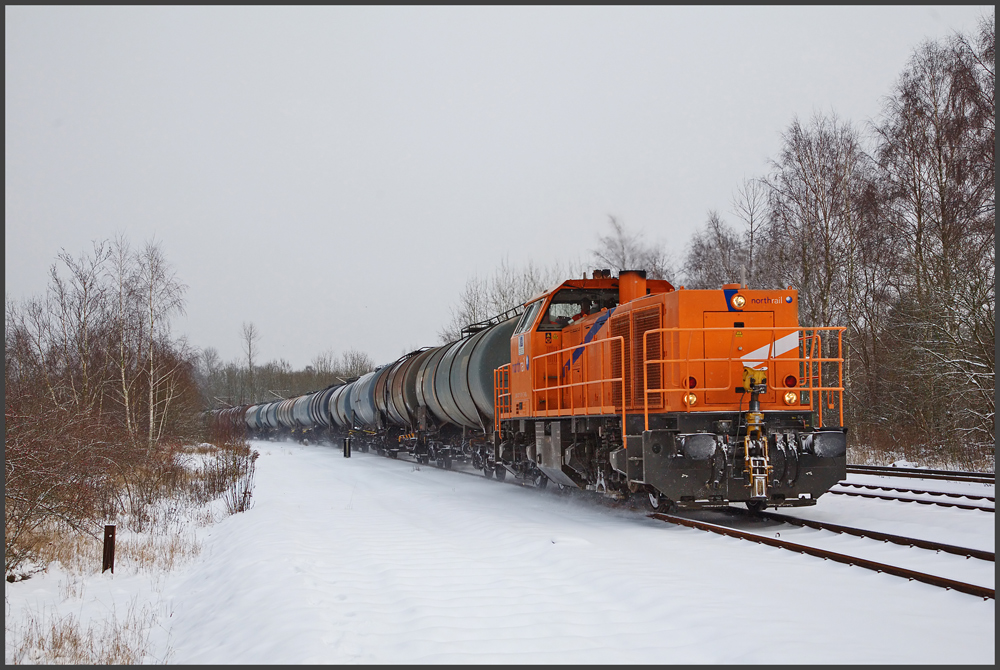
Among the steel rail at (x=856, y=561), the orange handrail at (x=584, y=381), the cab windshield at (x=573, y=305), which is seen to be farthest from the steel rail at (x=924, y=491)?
the cab windshield at (x=573, y=305)

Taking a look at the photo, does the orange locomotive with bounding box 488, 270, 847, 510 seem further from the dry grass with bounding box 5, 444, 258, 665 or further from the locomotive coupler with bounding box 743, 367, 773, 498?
the dry grass with bounding box 5, 444, 258, 665

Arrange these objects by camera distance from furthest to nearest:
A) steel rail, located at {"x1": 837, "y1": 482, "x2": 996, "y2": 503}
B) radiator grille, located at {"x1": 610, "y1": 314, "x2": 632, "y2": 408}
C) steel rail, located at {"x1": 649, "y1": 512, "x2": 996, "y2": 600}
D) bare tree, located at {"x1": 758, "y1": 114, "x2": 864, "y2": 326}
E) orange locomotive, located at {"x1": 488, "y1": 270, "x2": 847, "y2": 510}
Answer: bare tree, located at {"x1": 758, "y1": 114, "x2": 864, "y2": 326} → steel rail, located at {"x1": 837, "y1": 482, "x2": 996, "y2": 503} → radiator grille, located at {"x1": 610, "y1": 314, "x2": 632, "y2": 408} → orange locomotive, located at {"x1": 488, "y1": 270, "x2": 847, "y2": 510} → steel rail, located at {"x1": 649, "y1": 512, "x2": 996, "y2": 600}

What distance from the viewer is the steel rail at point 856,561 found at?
534 cm

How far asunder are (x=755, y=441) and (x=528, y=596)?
378cm

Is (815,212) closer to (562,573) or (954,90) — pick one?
(954,90)

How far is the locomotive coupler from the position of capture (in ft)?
26.4

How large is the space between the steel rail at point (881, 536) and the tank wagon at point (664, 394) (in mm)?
290

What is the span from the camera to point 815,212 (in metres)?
23.4

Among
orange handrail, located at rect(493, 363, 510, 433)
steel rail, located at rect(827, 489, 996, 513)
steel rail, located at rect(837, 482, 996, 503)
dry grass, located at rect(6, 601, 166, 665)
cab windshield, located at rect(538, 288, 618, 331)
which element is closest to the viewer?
dry grass, located at rect(6, 601, 166, 665)

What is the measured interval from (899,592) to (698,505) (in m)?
3.12

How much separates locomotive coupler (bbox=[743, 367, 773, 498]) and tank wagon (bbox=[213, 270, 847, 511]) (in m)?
0.02

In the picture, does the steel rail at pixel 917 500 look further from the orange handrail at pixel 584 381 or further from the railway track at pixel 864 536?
the orange handrail at pixel 584 381

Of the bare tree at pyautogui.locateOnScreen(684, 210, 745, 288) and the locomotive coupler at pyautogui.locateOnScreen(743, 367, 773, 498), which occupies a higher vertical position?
the bare tree at pyautogui.locateOnScreen(684, 210, 745, 288)

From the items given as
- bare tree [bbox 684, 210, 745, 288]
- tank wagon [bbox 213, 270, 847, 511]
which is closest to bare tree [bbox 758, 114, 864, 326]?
bare tree [bbox 684, 210, 745, 288]
